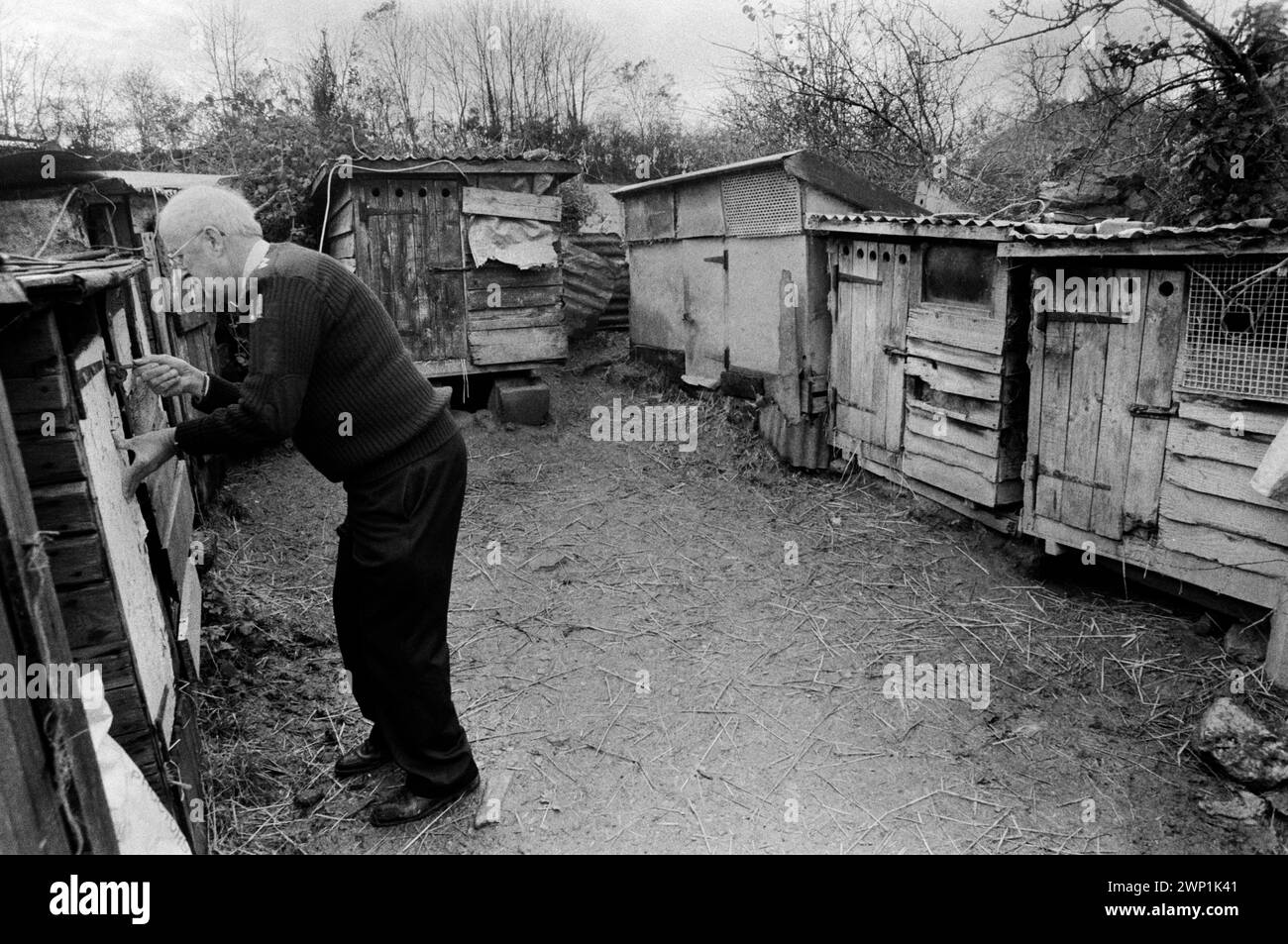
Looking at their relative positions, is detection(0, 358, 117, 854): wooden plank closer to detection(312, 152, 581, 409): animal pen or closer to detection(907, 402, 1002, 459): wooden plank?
detection(907, 402, 1002, 459): wooden plank

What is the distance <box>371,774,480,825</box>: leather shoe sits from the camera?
3.75m

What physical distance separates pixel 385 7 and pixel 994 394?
13987 mm

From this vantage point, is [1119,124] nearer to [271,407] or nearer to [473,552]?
[473,552]

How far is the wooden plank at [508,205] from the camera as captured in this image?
918 cm

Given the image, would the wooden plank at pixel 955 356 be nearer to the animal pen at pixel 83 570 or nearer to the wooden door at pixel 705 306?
the wooden door at pixel 705 306

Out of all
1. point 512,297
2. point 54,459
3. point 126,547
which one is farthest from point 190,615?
point 512,297

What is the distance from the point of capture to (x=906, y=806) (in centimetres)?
417

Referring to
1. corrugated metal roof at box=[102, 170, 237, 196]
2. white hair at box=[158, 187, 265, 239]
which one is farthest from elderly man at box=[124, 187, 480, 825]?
corrugated metal roof at box=[102, 170, 237, 196]

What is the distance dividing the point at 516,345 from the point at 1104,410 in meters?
6.10

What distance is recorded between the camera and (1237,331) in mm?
4871

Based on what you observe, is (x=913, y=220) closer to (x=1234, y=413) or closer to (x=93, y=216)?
(x=1234, y=413)

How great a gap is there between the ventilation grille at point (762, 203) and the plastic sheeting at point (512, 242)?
201 cm

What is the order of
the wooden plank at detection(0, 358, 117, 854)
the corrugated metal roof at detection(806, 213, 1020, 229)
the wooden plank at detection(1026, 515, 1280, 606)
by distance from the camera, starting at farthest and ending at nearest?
the corrugated metal roof at detection(806, 213, 1020, 229), the wooden plank at detection(1026, 515, 1280, 606), the wooden plank at detection(0, 358, 117, 854)

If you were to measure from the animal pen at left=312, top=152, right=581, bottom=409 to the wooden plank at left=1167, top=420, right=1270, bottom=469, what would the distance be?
6.44 m
